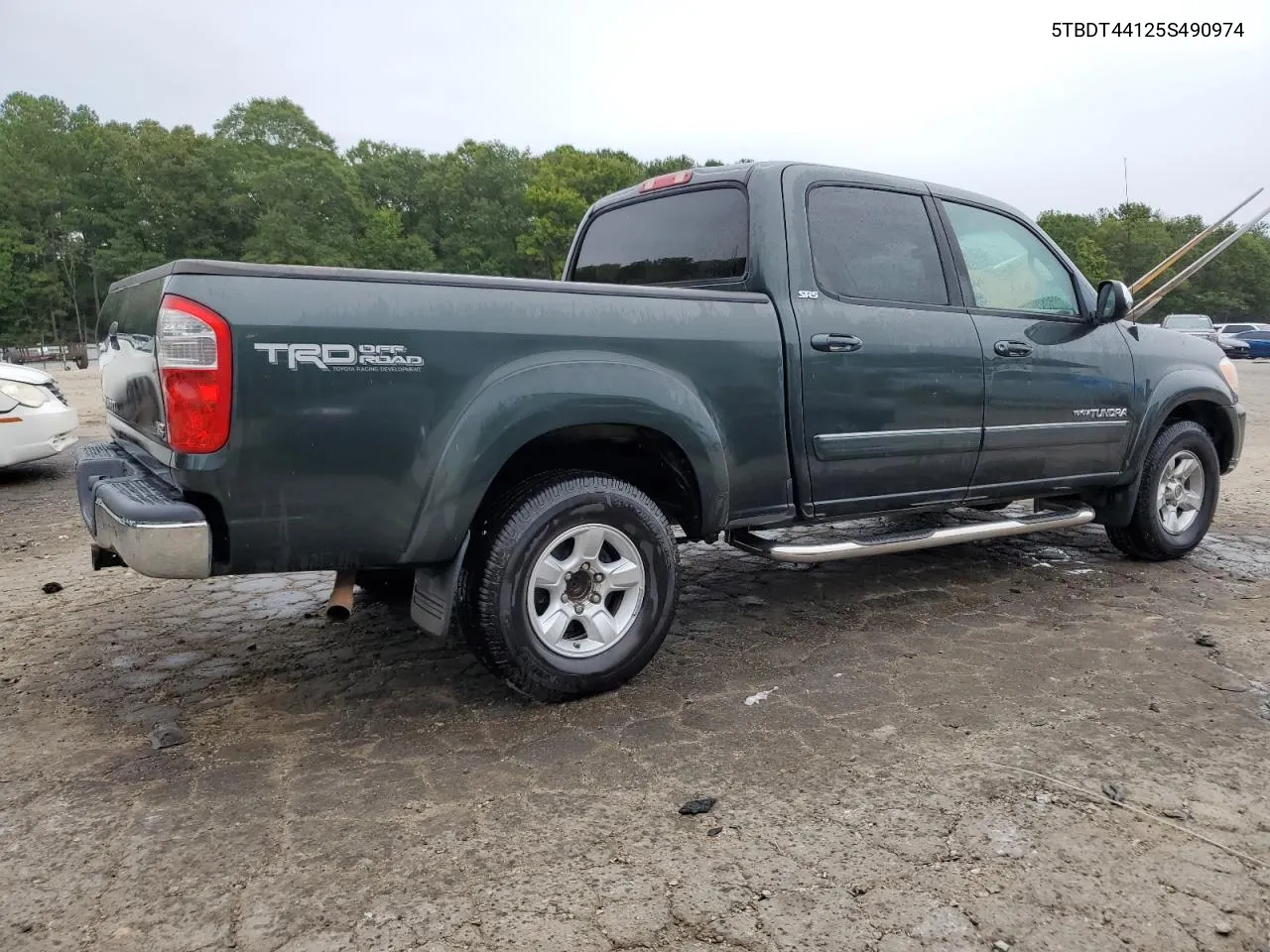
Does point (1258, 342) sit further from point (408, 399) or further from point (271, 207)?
point (271, 207)

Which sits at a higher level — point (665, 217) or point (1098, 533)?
point (665, 217)

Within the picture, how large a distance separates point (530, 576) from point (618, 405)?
653mm

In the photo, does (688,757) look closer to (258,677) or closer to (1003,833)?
(1003,833)

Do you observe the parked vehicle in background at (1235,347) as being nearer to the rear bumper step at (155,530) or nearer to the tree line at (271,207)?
the tree line at (271,207)

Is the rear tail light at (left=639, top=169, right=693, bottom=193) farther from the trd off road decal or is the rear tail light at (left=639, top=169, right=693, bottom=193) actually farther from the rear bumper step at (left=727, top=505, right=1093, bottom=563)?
the trd off road decal

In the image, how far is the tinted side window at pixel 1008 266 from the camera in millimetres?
4500

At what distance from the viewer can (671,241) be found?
4352 mm

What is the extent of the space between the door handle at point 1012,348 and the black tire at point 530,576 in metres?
1.96

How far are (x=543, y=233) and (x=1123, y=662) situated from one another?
55.9 meters

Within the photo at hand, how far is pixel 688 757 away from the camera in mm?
2906

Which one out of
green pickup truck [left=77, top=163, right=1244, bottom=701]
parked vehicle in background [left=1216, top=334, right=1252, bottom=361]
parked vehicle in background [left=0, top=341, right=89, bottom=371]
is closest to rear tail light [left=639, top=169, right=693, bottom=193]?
green pickup truck [left=77, top=163, right=1244, bottom=701]

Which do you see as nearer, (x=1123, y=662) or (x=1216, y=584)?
(x=1123, y=662)

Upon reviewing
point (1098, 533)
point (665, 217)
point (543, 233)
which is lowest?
point (1098, 533)

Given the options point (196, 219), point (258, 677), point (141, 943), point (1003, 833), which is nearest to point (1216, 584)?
point (1003, 833)
